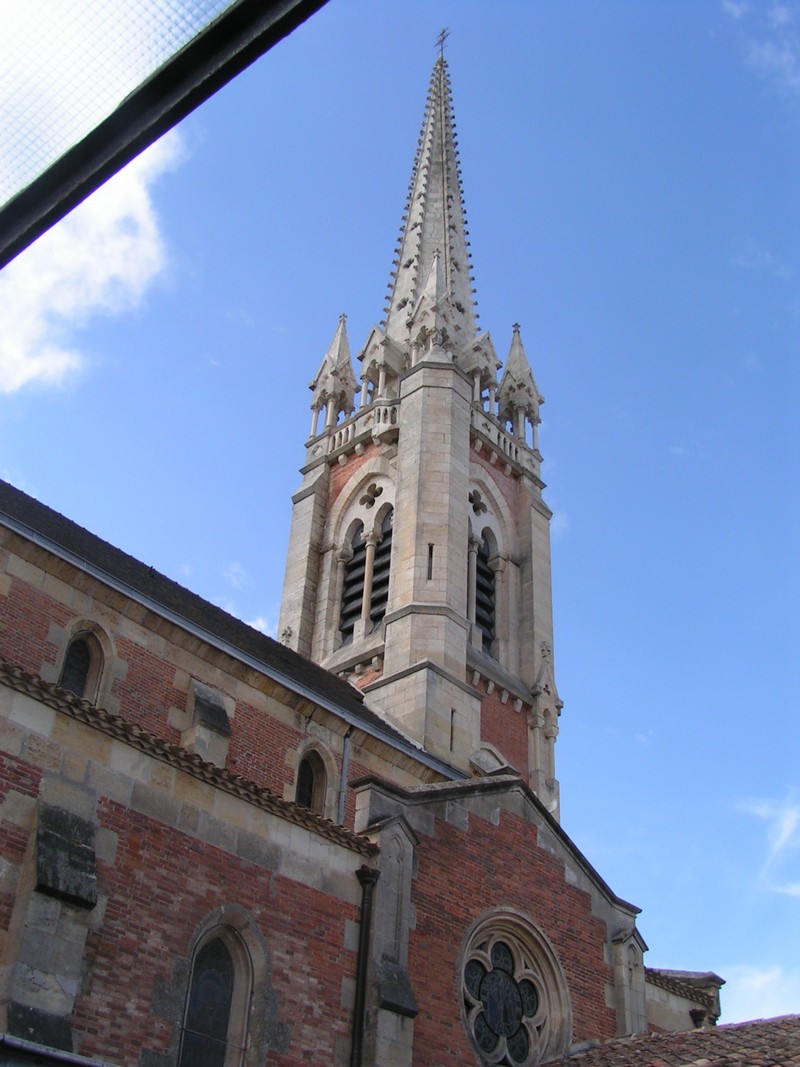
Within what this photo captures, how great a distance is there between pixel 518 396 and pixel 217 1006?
3071cm

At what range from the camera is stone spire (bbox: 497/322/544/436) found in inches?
1581

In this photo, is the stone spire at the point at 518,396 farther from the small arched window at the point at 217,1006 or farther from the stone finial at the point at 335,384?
the small arched window at the point at 217,1006

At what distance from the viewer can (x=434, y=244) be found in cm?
4372

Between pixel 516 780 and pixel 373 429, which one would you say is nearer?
pixel 516 780

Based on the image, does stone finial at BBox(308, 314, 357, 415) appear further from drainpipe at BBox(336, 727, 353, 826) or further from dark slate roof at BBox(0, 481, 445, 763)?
drainpipe at BBox(336, 727, 353, 826)

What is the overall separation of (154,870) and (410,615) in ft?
60.2

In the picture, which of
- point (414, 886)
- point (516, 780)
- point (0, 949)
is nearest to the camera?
point (0, 949)

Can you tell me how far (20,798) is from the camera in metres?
11.0

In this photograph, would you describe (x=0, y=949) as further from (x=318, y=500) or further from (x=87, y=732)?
(x=318, y=500)

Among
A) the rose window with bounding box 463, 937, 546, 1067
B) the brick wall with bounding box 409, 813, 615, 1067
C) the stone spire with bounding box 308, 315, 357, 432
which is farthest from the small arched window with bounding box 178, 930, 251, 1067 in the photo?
the stone spire with bounding box 308, 315, 357, 432

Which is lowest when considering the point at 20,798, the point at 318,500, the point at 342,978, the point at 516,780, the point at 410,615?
the point at 342,978

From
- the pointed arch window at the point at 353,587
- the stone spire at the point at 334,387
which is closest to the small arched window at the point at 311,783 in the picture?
the pointed arch window at the point at 353,587

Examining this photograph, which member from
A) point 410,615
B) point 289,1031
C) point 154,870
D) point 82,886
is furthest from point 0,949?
point 410,615

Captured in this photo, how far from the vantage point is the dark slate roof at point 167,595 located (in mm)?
18969
